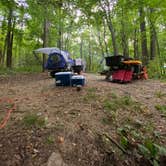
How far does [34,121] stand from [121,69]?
152 inches

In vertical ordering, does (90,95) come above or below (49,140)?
above

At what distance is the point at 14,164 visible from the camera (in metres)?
2.09

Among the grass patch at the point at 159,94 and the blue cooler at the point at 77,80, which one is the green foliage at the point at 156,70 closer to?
the grass patch at the point at 159,94

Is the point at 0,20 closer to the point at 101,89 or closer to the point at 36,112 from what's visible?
the point at 101,89

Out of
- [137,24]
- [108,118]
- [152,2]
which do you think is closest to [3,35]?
[137,24]

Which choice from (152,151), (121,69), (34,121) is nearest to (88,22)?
(121,69)

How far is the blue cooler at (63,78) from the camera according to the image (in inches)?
174

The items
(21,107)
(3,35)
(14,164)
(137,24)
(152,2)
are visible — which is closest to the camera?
(14,164)

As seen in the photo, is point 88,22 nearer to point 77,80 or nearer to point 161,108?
point 77,80

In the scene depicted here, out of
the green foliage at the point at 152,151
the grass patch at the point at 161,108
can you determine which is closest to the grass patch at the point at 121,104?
the grass patch at the point at 161,108

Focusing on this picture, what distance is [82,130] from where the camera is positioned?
266cm

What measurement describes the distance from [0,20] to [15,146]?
11098mm

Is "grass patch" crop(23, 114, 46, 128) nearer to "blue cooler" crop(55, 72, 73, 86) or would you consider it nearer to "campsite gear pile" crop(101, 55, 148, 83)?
"blue cooler" crop(55, 72, 73, 86)

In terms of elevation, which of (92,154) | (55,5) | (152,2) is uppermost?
(152,2)
